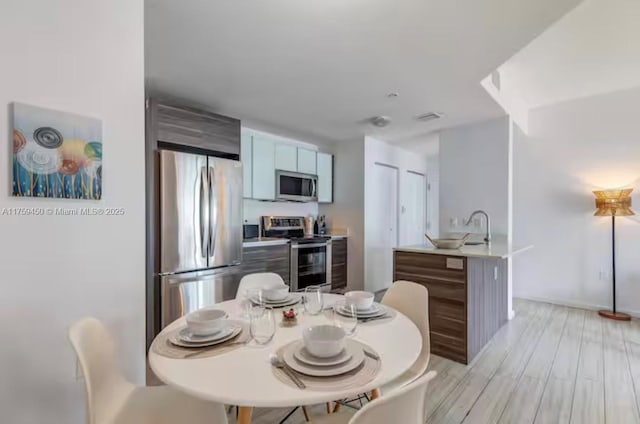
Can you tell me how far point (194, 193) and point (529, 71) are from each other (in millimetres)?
3697

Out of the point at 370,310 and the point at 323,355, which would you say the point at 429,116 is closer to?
the point at 370,310

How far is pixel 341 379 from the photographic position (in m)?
0.94

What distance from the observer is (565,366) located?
2.51 meters

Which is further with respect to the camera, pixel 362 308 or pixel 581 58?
pixel 581 58

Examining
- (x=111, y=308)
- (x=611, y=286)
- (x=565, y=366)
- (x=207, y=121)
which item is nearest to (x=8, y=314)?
(x=111, y=308)

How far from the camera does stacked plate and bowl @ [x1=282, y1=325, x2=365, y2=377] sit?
3.18 ft

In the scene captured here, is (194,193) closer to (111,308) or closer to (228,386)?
(111,308)

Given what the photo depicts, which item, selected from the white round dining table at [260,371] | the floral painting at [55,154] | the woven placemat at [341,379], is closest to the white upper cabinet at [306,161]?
the floral painting at [55,154]

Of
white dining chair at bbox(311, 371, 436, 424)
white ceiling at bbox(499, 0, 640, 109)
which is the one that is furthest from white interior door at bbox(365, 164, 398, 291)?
white dining chair at bbox(311, 371, 436, 424)

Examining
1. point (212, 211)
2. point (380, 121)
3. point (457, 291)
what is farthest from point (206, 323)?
point (380, 121)

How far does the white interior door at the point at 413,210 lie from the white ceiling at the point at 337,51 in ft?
7.85

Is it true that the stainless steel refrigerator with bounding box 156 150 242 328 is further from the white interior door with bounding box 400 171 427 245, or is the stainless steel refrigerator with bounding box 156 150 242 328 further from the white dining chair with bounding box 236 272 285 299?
the white interior door with bounding box 400 171 427 245

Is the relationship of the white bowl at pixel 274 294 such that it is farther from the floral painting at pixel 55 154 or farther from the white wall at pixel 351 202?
the white wall at pixel 351 202

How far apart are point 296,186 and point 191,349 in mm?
3290
